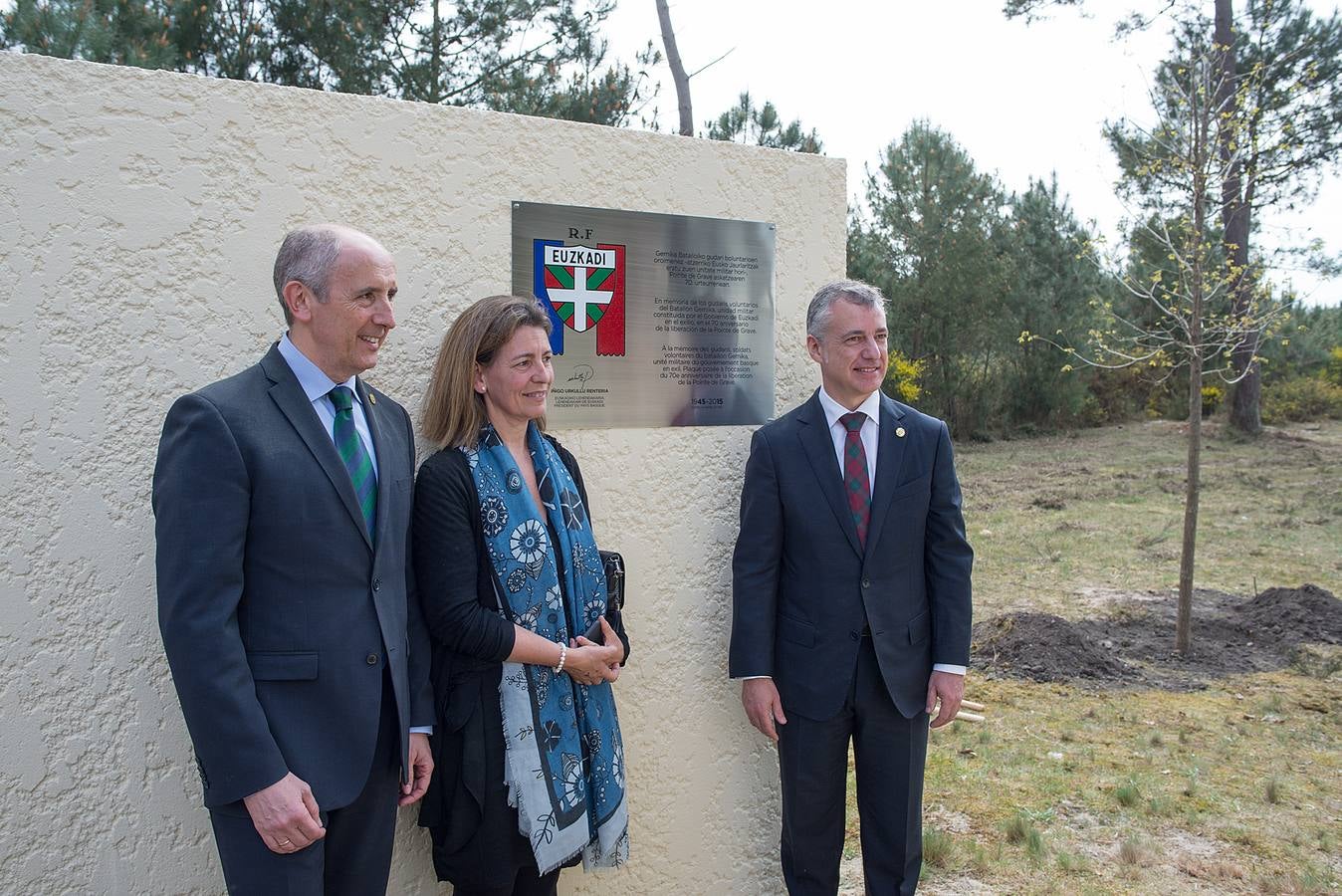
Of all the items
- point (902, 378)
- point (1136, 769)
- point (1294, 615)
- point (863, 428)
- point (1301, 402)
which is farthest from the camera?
point (1301, 402)

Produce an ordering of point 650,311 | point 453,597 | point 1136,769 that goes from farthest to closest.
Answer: point 1136,769 < point 650,311 < point 453,597

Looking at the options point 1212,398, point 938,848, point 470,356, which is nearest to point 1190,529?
point 938,848

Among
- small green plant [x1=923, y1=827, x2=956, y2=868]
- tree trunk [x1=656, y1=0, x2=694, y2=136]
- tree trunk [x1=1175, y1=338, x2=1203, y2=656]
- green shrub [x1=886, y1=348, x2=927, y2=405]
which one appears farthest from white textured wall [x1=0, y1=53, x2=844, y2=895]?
green shrub [x1=886, y1=348, x2=927, y2=405]

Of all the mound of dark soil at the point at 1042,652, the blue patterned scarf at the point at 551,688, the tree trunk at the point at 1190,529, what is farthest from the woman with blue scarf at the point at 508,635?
the tree trunk at the point at 1190,529

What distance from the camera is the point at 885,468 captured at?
2.53 metres

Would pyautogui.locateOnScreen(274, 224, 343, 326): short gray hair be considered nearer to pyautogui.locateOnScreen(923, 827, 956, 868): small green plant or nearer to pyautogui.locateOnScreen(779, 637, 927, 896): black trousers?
pyautogui.locateOnScreen(779, 637, 927, 896): black trousers

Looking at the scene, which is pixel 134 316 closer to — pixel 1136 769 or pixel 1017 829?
pixel 1017 829

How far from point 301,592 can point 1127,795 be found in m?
3.50

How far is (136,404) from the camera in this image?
2113 millimetres

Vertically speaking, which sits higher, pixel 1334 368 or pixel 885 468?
pixel 1334 368

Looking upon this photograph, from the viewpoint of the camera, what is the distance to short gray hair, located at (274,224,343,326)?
1806mm

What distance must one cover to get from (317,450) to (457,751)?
742mm

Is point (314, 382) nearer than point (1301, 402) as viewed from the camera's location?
Yes

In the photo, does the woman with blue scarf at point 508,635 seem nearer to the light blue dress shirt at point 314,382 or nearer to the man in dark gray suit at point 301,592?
the man in dark gray suit at point 301,592
